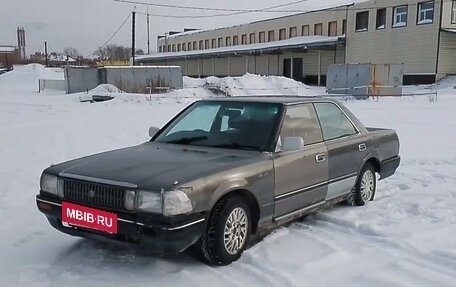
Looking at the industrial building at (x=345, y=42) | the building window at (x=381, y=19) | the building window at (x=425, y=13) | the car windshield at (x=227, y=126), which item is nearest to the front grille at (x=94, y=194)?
the car windshield at (x=227, y=126)

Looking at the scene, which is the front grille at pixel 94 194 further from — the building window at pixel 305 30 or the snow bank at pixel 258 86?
the building window at pixel 305 30

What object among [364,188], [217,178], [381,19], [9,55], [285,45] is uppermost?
[381,19]

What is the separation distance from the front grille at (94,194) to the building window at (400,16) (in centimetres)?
3627

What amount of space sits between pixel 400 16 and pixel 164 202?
37076mm

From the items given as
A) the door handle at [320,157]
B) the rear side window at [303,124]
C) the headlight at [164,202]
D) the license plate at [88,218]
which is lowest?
the license plate at [88,218]

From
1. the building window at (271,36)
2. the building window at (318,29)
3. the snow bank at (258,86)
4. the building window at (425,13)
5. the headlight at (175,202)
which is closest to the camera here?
the headlight at (175,202)

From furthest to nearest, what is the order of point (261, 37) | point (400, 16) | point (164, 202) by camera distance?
point (261, 37) → point (400, 16) → point (164, 202)

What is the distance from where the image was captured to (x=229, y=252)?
4.05 metres

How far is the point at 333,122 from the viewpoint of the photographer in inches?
220

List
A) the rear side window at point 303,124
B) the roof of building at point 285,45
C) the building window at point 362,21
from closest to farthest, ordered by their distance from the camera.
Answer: the rear side window at point 303,124 → the building window at point 362,21 → the roof of building at point 285,45

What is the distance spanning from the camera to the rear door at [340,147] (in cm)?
530

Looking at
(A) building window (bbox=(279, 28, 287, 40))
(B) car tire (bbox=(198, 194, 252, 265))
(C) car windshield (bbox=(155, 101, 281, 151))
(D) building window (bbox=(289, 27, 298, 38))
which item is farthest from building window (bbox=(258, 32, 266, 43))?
(B) car tire (bbox=(198, 194, 252, 265))

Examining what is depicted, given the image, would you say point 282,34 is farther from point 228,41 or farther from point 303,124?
point 303,124

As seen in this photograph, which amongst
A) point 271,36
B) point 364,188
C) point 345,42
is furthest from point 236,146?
point 271,36
